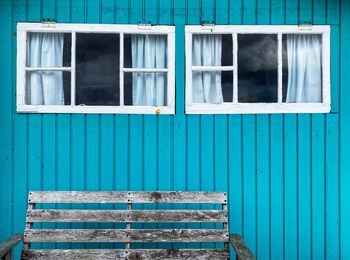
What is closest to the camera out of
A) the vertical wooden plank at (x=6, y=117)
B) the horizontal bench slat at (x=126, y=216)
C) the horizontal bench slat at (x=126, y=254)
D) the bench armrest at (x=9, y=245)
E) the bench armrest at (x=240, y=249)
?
the bench armrest at (x=240, y=249)

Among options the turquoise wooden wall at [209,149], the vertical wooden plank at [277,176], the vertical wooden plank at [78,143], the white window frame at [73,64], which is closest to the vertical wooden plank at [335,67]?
the turquoise wooden wall at [209,149]

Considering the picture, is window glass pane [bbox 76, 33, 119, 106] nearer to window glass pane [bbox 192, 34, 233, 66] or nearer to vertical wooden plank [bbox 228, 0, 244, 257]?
window glass pane [bbox 192, 34, 233, 66]

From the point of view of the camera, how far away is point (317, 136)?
15.8 ft

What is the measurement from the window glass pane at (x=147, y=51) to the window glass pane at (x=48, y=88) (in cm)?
67

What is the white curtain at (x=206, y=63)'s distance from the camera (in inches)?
191

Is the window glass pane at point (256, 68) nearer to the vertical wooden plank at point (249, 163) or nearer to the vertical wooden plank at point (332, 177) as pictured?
the vertical wooden plank at point (249, 163)

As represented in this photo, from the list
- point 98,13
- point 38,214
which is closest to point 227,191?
point 38,214

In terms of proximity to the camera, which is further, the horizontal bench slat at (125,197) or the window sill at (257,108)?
the window sill at (257,108)

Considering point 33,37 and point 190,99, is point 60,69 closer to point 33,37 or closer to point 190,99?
point 33,37

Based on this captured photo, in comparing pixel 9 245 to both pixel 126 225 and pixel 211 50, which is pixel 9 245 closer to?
pixel 126 225

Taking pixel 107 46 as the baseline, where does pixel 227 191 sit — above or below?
below

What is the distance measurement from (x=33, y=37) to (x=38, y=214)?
176 cm

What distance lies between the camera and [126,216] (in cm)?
451

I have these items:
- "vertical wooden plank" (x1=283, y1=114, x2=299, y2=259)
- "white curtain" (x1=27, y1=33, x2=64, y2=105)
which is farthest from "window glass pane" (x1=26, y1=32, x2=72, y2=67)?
"vertical wooden plank" (x1=283, y1=114, x2=299, y2=259)
